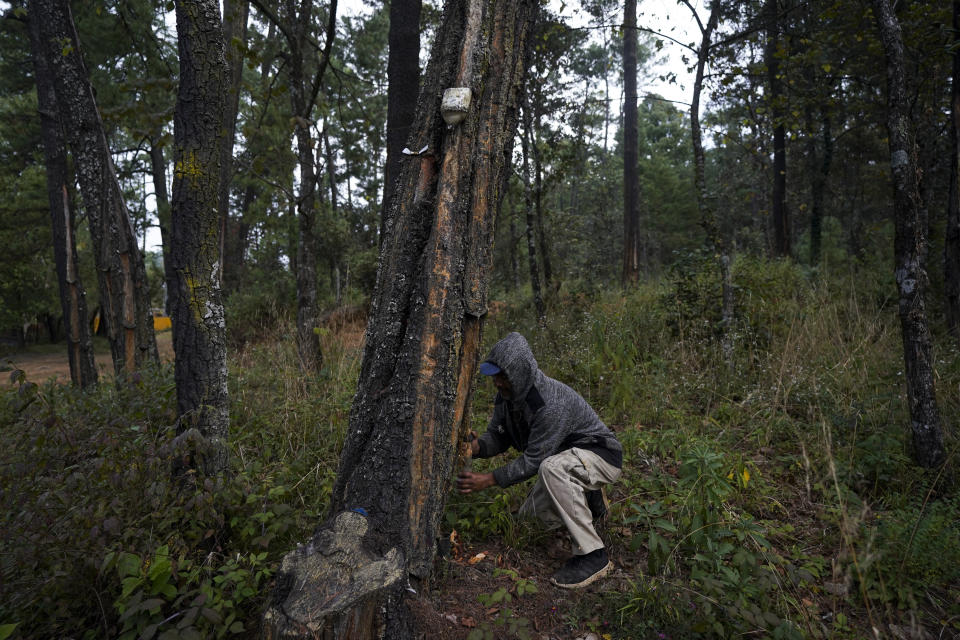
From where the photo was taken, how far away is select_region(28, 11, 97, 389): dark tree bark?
5.37m

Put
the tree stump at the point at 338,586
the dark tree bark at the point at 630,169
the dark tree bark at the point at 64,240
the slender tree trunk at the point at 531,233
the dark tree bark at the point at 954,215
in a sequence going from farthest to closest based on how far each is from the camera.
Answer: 1. the dark tree bark at the point at 630,169
2. the slender tree trunk at the point at 531,233
3. the dark tree bark at the point at 64,240
4. the dark tree bark at the point at 954,215
5. the tree stump at the point at 338,586

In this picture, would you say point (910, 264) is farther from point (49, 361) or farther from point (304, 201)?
point (49, 361)

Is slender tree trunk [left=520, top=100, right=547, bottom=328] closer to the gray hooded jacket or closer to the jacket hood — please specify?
A: the gray hooded jacket

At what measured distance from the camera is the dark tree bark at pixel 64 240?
537 centimetres

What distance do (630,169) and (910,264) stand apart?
995 cm

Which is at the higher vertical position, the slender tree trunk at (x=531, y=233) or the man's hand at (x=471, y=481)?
the slender tree trunk at (x=531, y=233)

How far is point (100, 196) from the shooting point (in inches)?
185

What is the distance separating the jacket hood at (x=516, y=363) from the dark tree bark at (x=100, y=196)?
3.21 m

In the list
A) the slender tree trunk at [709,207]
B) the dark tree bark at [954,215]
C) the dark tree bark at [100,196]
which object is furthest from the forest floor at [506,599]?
the dark tree bark at [954,215]

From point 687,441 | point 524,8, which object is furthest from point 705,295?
point 524,8

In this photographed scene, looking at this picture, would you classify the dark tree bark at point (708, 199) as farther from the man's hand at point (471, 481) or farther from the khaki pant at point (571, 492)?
the man's hand at point (471, 481)

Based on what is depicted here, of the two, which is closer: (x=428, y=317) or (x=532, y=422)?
(x=428, y=317)

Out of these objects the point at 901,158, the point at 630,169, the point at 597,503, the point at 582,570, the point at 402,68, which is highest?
the point at 630,169

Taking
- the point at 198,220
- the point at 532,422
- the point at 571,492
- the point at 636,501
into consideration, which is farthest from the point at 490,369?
the point at 198,220
